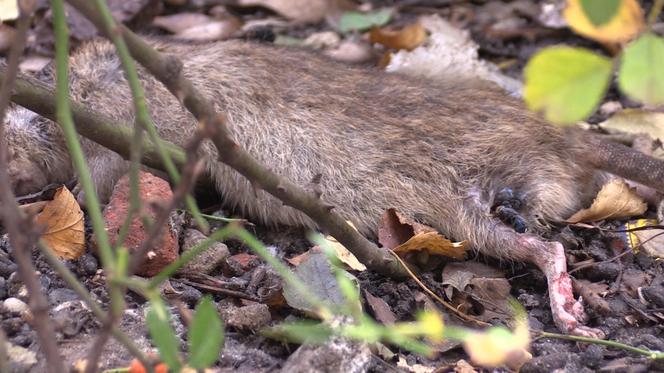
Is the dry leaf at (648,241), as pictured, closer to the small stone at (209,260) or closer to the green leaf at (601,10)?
the small stone at (209,260)

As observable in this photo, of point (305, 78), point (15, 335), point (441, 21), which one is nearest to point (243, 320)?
point (15, 335)

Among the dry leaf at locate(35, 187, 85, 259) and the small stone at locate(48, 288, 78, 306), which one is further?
the dry leaf at locate(35, 187, 85, 259)

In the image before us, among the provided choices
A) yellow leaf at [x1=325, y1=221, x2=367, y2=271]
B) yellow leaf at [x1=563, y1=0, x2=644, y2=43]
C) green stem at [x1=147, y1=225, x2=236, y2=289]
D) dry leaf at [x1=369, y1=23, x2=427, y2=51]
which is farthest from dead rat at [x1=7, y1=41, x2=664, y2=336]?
yellow leaf at [x1=563, y1=0, x2=644, y2=43]

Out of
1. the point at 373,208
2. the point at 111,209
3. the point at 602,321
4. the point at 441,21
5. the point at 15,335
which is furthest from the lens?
the point at 441,21

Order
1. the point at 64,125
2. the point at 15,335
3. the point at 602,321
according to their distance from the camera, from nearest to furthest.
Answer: the point at 64,125, the point at 15,335, the point at 602,321

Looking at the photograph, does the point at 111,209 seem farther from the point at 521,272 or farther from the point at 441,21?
the point at 441,21

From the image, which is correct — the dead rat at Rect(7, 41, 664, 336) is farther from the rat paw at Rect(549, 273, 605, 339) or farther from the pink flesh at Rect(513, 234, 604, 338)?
the rat paw at Rect(549, 273, 605, 339)

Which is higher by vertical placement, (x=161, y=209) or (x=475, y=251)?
(x=161, y=209)
